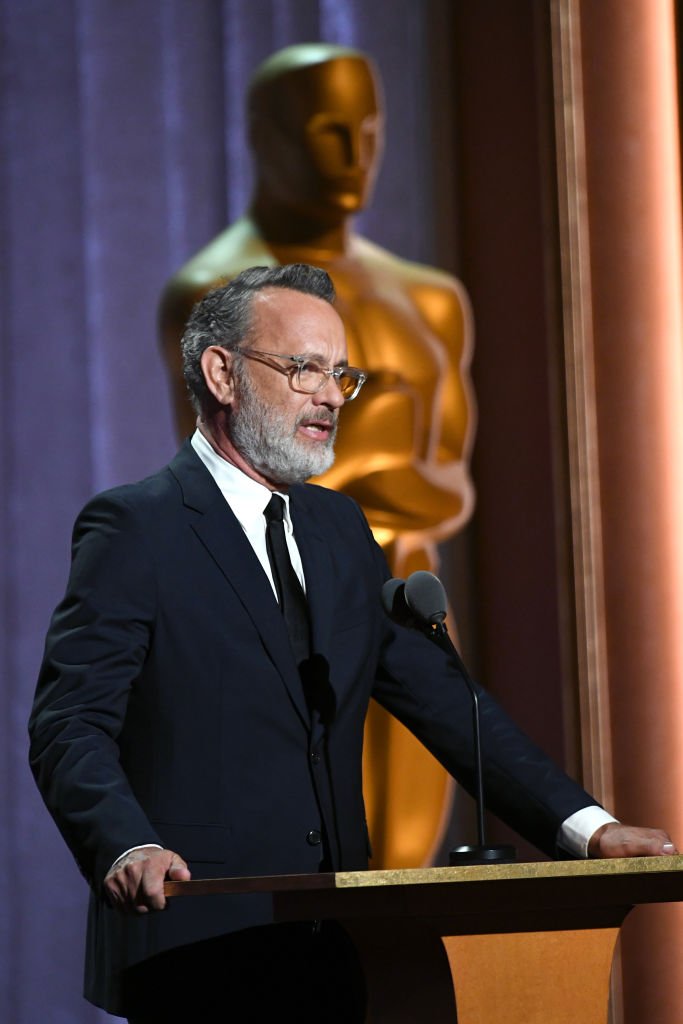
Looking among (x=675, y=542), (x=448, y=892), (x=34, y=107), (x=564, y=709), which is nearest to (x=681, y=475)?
(x=675, y=542)

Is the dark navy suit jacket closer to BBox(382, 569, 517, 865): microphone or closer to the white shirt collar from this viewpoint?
the white shirt collar

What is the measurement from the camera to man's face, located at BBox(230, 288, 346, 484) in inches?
77.7

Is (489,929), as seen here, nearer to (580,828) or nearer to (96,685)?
(580,828)

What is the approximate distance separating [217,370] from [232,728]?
56 centimetres

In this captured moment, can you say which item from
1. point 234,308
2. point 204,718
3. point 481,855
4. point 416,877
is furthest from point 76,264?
point 416,877

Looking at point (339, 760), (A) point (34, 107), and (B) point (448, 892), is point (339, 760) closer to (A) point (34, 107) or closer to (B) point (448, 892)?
(B) point (448, 892)

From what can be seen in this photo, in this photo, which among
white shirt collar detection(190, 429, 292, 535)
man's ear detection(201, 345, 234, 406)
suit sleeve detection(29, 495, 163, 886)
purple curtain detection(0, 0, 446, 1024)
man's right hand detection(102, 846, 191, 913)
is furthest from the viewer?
purple curtain detection(0, 0, 446, 1024)

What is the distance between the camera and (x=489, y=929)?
139 cm

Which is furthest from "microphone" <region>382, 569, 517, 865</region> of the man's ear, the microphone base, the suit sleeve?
the man's ear

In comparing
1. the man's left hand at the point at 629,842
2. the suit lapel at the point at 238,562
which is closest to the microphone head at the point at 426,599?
the suit lapel at the point at 238,562

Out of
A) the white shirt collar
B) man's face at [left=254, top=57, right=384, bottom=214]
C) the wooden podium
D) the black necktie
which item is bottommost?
the wooden podium

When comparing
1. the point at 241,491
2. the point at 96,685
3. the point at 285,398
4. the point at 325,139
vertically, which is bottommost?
the point at 96,685

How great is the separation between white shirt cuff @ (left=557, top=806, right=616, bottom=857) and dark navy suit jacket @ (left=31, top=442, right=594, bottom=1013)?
14mm

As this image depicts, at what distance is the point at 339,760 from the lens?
183 cm
